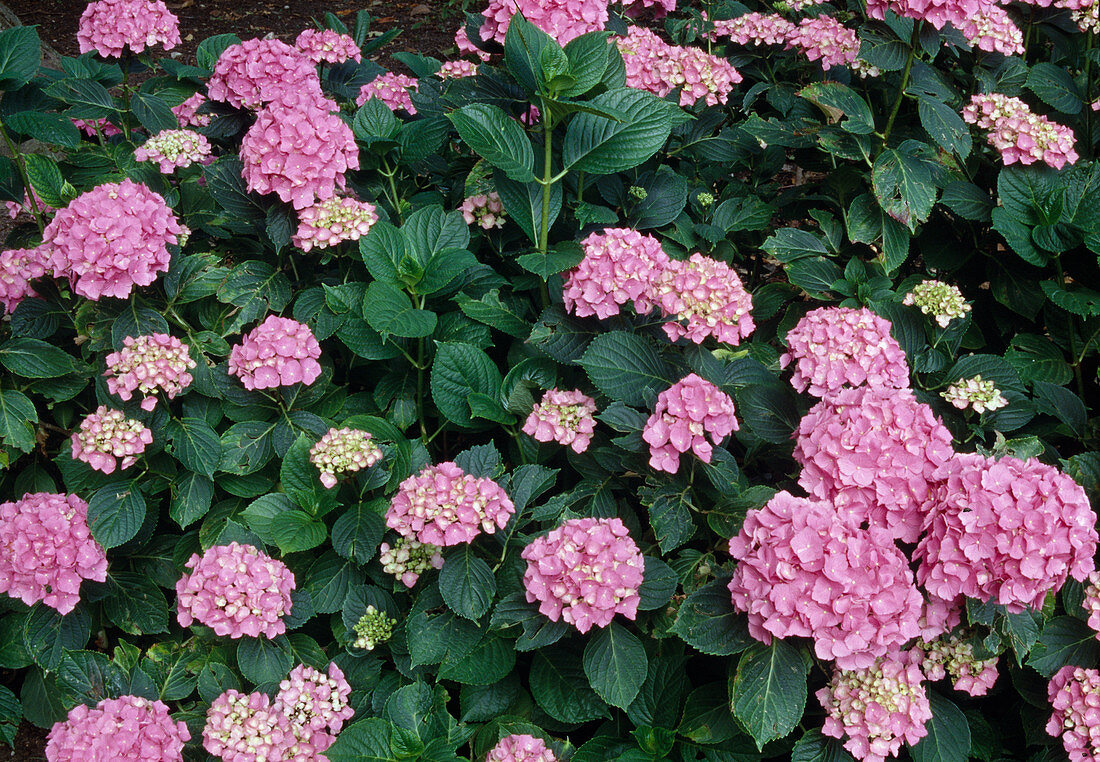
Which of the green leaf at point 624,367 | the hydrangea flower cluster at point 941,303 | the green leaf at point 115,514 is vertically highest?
the hydrangea flower cluster at point 941,303

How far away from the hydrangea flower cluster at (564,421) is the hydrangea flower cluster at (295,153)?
966 mm

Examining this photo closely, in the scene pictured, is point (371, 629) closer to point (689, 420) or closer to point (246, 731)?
point (246, 731)

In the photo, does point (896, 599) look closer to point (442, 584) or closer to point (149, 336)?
point (442, 584)

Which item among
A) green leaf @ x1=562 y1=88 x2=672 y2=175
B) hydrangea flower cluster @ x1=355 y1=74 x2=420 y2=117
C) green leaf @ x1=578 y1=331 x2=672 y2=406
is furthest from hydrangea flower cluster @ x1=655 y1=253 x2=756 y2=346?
hydrangea flower cluster @ x1=355 y1=74 x2=420 y2=117

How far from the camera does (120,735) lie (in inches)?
76.8

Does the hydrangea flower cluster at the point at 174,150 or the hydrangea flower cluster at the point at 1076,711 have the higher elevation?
the hydrangea flower cluster at the point at 174,150

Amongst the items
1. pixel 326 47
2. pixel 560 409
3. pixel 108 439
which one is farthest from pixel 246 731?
pixel 326 47

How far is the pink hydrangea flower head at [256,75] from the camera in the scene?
280 cm

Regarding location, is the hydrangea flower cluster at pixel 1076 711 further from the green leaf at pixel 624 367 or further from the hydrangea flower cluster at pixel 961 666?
the green leaf at pixel 624 367

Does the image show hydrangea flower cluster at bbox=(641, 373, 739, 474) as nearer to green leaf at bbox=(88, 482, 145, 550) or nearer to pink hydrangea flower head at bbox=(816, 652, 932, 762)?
pink hydrangea flower head at bbox=(816, 652, 932, 762)

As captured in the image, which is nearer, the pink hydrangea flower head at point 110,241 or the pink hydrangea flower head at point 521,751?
the pink hydrangea flower head at point 521,751

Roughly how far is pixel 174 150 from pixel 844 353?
2.27m

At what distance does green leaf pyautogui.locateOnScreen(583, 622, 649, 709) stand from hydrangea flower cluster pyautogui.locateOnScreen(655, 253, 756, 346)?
759mm

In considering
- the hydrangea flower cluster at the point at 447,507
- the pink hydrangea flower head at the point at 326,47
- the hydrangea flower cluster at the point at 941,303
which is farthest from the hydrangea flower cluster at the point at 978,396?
the pink hydrangea flower head at the point at 326,47
